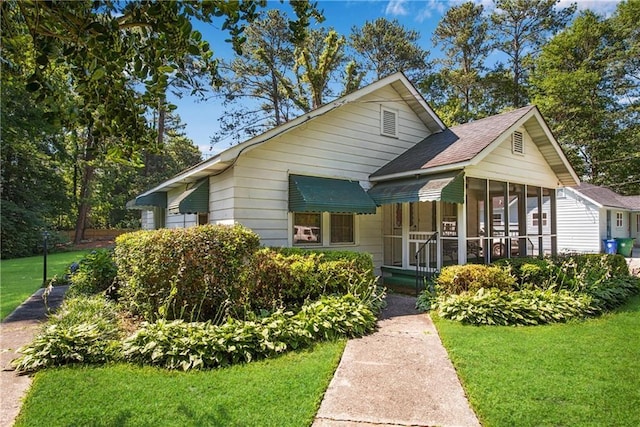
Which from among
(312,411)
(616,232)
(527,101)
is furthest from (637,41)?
(312,411)

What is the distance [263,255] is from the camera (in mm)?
7047

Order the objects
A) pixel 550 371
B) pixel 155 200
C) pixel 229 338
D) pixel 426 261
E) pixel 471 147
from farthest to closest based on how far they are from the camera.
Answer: pixel 155 200 < pixel 426 261 < pixel 471 147 < pixel 229 338 < pixel 550 371

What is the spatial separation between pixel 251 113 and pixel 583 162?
26.7 metres

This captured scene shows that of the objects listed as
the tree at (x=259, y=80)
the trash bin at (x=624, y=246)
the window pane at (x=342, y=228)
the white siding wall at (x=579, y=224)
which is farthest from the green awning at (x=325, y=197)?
the trash bin at (x=624, y=246)

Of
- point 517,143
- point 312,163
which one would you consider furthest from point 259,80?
point 517,143

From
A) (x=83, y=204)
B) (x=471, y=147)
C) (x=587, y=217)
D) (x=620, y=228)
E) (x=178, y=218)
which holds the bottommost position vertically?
(x=620, y=228)

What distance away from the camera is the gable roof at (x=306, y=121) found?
333 inches

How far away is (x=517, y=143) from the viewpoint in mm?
10836

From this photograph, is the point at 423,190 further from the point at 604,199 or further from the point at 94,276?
the point at 604,199

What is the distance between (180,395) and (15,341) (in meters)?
3.56

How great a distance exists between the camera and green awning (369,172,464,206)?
8523 mm

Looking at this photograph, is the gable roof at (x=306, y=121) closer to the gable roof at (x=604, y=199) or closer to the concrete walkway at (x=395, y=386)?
the concrete walkway at (x=395, y=386)

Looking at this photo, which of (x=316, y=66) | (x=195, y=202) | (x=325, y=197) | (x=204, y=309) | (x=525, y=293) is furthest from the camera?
(x=316, y=66)

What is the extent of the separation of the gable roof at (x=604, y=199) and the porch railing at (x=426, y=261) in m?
17.1
